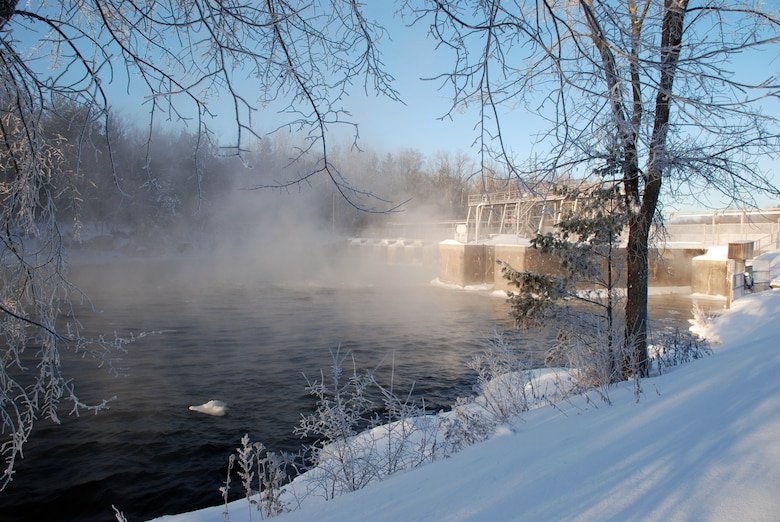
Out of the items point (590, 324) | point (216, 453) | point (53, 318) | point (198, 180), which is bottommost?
point (216, 453)

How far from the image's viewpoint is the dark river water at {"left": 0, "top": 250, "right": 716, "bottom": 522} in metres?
5.63

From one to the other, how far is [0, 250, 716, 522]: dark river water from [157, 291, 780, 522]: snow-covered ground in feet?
11.6

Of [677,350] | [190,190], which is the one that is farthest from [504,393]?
[190,190]

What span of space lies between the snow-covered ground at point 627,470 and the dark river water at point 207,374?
3.53 meters

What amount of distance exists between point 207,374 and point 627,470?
926 cm

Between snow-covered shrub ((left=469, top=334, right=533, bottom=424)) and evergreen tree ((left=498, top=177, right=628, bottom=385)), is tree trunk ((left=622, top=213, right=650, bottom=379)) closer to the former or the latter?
evergreen tree ((left=498, top=177, right=628, bottom=385))

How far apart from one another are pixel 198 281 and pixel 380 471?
27890 millimetres

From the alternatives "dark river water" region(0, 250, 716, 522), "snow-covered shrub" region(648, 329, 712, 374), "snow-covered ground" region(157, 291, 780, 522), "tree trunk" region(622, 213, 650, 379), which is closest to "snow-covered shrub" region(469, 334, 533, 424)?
"dark river water" region(0, 250, 716, 522)

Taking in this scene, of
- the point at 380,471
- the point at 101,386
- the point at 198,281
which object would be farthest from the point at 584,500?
the point at 198,281

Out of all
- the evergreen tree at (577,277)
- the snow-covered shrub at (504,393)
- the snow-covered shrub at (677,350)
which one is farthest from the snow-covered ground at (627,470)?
the snow-covered shrub at (677,350)

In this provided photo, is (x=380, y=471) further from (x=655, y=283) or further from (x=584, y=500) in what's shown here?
(x=655, y=283)

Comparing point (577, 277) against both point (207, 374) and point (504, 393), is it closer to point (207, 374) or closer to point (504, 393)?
point (504, 393)

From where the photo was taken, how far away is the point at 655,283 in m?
25.6

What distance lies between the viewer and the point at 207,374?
1002cm
